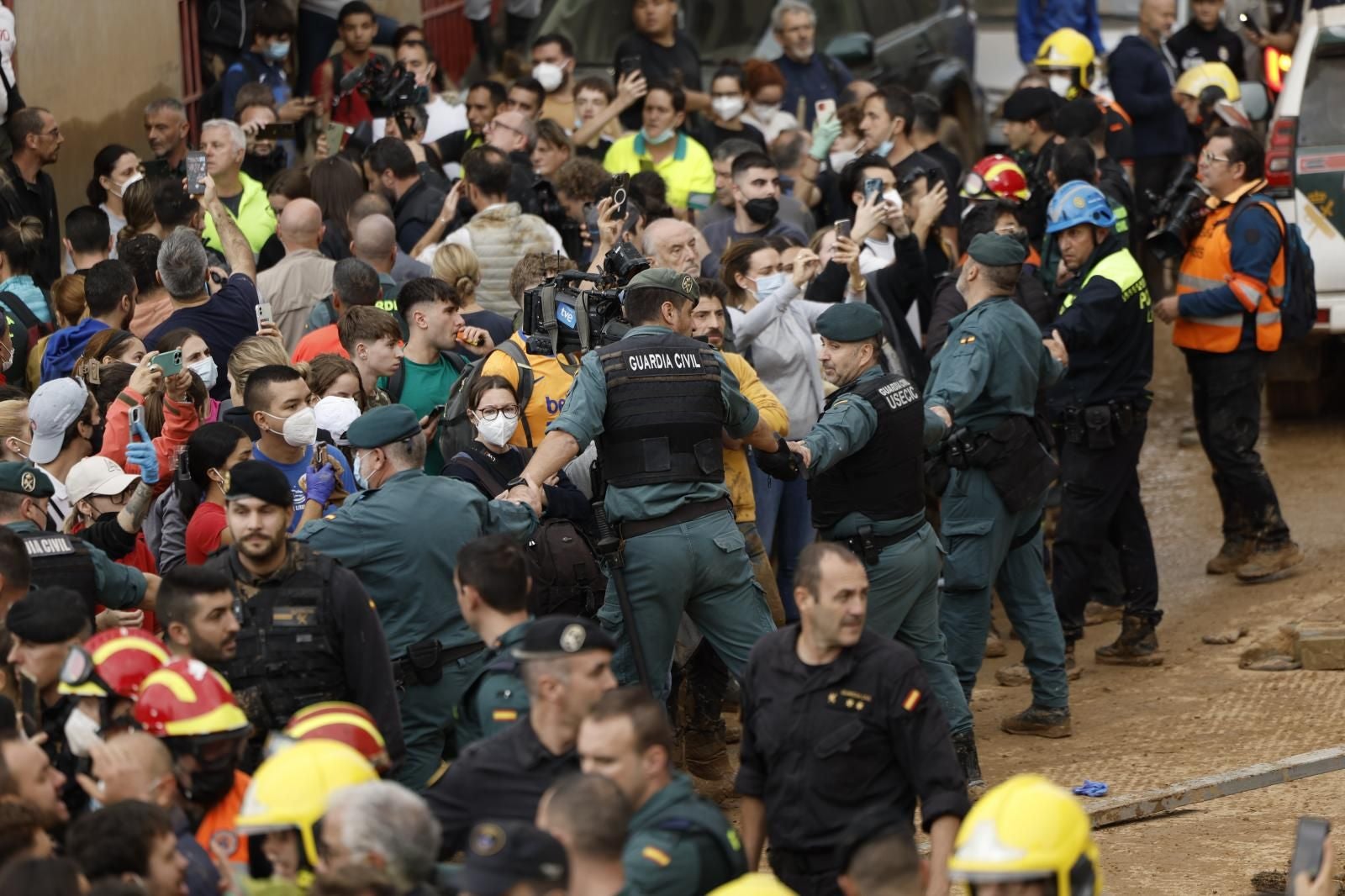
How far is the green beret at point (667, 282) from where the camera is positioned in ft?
24.4

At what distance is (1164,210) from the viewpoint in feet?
36.4

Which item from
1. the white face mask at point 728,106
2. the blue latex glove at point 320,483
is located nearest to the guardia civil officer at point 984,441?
the blue latex glove at point 320,483

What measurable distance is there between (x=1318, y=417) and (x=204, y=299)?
25.7 feet

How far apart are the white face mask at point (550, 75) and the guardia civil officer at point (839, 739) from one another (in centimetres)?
878

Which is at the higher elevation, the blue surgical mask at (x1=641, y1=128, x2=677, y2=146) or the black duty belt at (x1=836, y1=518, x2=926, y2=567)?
the blue surgical mask at (x1=641, y1=128, x2=677, y2=146)

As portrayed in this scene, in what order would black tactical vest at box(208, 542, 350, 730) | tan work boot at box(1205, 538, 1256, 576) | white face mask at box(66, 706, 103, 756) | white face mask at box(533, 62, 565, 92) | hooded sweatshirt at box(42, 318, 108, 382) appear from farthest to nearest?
white face mask at box(533, 62, 565, 92), tan work boot at box(1205, 538, 1256, 576), hooded sweatshirt at box(42, 318, 108, 382), black tactical vest at box(208, 542, 350, 730), white face mask at box(66, 706, 103, 756)

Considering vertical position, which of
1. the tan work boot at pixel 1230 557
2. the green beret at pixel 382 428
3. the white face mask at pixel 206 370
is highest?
the green beret at pixel 382 428

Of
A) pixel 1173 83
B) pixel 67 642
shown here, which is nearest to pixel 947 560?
pixel 67 642

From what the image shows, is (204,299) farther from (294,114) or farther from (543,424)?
(294,114)

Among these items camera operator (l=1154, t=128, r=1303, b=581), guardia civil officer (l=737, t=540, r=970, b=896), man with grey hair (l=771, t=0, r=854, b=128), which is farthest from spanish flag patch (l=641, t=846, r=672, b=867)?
man with grey hair (l=771, t=0, r=854, b=128)

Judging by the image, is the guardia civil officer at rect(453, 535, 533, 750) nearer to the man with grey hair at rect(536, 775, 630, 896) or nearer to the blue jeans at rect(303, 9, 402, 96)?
the man with grey hair at rect(536, 775, 630, 896)

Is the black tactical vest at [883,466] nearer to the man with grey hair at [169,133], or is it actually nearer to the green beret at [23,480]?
the green beret at [23,480]

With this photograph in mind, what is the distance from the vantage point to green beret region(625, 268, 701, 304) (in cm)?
745

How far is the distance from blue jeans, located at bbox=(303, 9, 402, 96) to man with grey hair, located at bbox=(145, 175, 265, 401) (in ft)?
16.1
